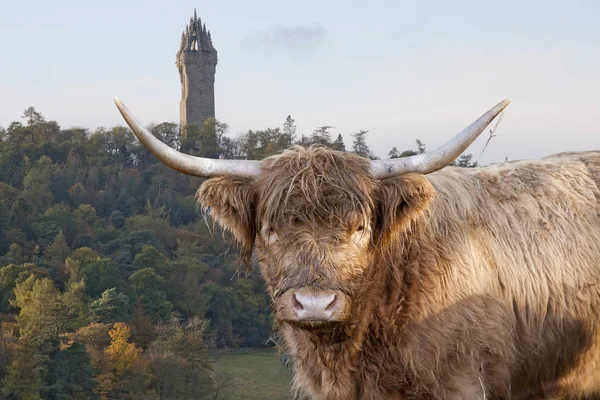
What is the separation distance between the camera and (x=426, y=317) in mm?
4395

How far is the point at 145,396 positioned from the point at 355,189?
2398 inches

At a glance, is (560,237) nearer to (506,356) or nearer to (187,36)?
(506,356)

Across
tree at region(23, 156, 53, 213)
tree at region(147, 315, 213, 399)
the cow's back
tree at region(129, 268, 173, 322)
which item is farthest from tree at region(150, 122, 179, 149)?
the cow's back

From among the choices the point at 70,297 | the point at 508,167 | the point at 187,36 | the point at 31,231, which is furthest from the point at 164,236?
the point at 508,167

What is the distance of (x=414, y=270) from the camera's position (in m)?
4.45

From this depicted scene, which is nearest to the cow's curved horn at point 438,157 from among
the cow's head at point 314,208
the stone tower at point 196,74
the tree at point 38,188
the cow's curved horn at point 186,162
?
the cow's head at point 314,208

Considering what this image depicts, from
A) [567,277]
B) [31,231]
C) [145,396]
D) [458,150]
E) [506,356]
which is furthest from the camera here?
[31,231]

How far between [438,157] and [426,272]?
0.63 m

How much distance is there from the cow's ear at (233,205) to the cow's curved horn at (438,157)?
0.69 m

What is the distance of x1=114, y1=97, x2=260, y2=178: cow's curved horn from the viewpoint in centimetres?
425

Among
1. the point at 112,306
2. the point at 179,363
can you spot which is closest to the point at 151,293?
the point at 112,306

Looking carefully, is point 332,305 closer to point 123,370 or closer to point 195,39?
point 123,370

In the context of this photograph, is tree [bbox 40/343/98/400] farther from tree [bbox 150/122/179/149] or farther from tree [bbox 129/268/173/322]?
tree [bbox 150/122/179/149]

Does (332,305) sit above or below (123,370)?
above
